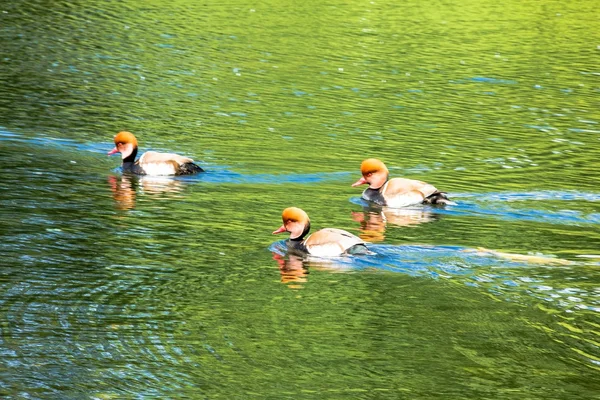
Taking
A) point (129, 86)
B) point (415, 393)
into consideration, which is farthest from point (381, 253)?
point (129, 86)

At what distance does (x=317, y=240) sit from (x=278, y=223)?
5.21 ft

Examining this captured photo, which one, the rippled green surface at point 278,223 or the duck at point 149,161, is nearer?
the rippled green surface at point 278,223

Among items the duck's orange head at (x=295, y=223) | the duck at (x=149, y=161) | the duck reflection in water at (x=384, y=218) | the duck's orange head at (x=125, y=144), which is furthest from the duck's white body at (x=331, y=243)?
the duck's orange head at (x=125, y=144)

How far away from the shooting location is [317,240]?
11664 millimetres

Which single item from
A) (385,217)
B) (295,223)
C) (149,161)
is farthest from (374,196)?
(149,161)

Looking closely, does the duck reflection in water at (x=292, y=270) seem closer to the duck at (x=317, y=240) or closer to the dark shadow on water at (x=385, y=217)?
the duck at (x=317, y=240)

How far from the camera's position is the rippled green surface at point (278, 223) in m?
8.75

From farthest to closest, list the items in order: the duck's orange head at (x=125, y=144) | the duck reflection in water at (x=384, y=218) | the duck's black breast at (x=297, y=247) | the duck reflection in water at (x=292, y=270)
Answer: the duck's orange head at (x=125, y=144) → the duck reflection in water at (x=384, y=218) → the duck's black breast at (x=297, y=247) → the duck reflection in water at (x=292, y=270)

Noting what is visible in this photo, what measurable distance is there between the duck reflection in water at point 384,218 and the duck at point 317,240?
111 centimetres

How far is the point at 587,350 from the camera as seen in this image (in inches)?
364

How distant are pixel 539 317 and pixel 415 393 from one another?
2180 mm

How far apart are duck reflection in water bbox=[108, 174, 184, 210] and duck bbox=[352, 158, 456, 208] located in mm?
2422

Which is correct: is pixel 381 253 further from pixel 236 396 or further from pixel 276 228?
pixel 236 396

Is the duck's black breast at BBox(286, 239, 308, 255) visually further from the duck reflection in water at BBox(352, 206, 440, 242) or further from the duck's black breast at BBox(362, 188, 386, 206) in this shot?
the duck's black breast at BBox(362, 188, 386, 206)
